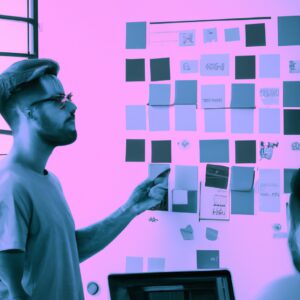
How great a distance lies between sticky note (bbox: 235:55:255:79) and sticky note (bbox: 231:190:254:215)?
0.49m

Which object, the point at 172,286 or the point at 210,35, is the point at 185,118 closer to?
the point at 210,35

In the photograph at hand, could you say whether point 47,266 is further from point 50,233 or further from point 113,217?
point 113,217

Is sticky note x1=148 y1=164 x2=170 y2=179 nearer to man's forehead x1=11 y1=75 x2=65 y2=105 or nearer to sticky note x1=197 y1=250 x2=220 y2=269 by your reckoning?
sticky note x1=197 y1=250 x2=220 y2=269

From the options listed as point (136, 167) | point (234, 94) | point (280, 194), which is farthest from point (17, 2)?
point (280, 194)

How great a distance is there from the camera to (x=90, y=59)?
191 centimetres

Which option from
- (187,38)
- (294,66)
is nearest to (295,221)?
(294,66)

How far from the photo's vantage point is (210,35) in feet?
6.00

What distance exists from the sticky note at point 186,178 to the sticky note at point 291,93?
18.4 inches

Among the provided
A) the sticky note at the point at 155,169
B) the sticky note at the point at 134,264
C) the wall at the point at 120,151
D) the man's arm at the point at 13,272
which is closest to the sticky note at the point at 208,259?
the wall at the point at 120,151

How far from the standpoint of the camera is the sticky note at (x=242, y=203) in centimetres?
180

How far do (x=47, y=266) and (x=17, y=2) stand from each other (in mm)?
1233

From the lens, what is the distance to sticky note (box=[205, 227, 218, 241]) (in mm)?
1811

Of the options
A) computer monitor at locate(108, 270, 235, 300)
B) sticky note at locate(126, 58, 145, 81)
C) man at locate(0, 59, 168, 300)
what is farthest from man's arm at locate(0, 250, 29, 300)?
sticky note at locate(126, 58, 145, 81)

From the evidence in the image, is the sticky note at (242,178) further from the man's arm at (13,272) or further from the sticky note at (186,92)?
the man's arm at (13,272)
